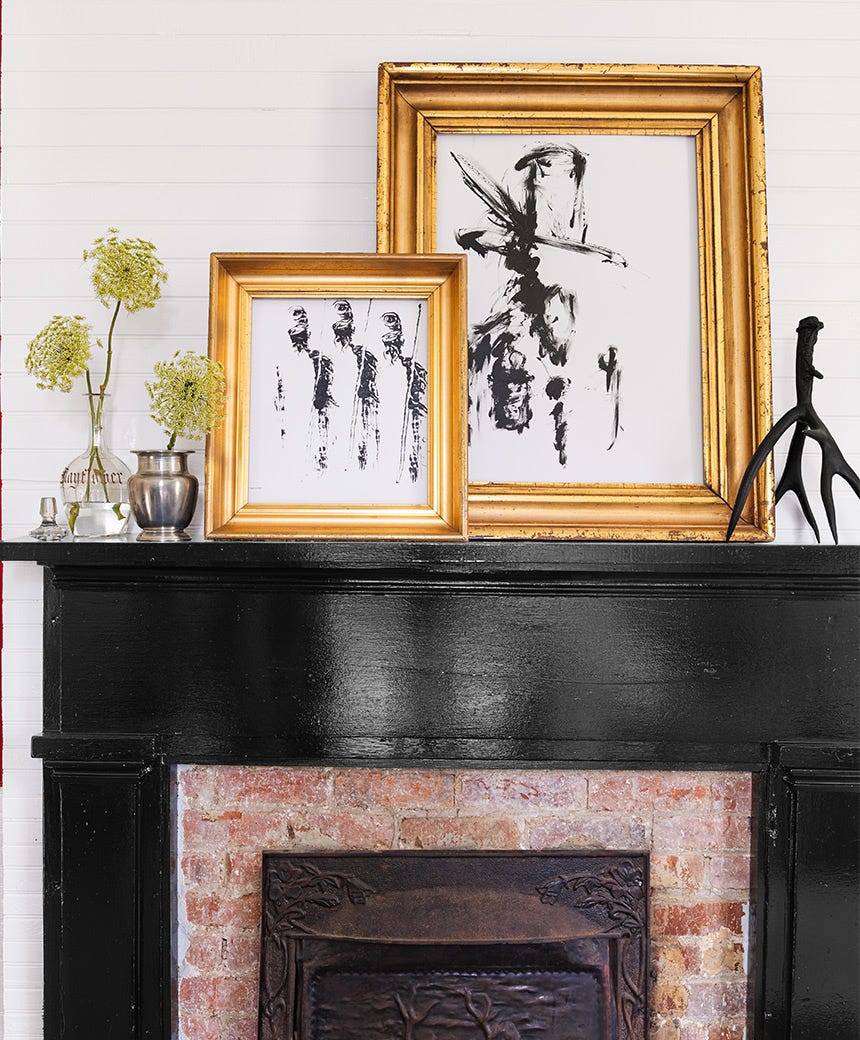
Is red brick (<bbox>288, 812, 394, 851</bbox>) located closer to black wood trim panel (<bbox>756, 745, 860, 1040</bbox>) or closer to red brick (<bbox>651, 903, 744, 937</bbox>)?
red brick (<bbox>651, 903, 744, 937</bbox>)

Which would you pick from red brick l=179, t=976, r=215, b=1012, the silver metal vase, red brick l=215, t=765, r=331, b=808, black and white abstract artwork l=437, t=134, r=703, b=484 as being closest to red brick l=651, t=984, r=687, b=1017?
red brick l=215, t=765, r=331, b=808

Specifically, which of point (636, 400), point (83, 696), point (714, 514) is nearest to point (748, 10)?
point (636, 400)

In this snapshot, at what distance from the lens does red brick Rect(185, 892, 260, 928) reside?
158cm

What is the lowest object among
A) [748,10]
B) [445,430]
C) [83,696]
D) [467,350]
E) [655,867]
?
[655,867]

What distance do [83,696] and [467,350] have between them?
32.6 inches

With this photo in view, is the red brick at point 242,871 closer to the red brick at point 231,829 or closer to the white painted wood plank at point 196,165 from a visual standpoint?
the red brick at point 231,829

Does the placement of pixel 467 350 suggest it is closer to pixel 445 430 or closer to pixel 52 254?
pixel 445 430

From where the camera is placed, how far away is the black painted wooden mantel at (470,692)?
144cm

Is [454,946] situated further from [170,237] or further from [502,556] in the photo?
[170,237]

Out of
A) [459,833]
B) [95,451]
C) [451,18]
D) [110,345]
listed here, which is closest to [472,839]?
[459,833]

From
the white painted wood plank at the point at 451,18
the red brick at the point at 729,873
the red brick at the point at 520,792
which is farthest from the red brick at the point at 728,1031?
the white painted wood plank at the point at 451,18

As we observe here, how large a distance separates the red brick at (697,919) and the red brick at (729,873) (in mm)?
30

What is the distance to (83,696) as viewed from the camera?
147cm

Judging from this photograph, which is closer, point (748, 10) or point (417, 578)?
point (417, 578)
